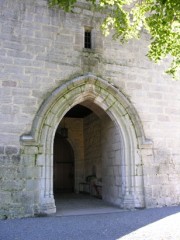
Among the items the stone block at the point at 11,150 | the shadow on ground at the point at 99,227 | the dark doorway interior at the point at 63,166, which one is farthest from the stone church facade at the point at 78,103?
the dark doorway interior at the point at 63,166

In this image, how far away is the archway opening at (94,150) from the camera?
6.63 m

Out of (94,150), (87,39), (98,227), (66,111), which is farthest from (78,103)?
(98,227)

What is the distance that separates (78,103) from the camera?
6531mm

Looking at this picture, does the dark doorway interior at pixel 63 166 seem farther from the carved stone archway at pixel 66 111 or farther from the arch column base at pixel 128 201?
the arch column base at pixel 128 201

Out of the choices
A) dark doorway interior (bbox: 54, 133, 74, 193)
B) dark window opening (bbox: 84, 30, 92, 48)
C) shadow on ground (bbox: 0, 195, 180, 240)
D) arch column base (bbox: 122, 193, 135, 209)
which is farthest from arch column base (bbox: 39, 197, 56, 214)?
dark doorway interior (bbox: 54, 133, 74, 193)

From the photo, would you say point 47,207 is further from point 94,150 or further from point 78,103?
point 94,150

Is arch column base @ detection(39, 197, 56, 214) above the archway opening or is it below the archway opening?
below

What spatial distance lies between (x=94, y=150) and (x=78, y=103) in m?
2.66

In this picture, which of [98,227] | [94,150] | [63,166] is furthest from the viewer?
[63,166]

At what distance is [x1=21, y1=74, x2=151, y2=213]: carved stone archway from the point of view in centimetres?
539

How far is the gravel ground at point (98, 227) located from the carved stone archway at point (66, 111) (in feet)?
1.88

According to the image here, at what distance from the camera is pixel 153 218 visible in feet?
16.3

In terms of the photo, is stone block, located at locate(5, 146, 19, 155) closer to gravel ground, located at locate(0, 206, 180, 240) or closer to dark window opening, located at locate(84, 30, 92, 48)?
gravel ground, located at locate(0, 206, 180, 240)

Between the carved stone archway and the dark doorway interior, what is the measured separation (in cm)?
451
